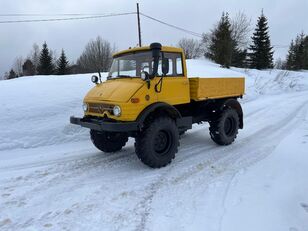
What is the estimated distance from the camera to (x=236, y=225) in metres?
3.99

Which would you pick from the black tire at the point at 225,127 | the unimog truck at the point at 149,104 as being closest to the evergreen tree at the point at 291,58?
the black tire at the point at 225,127

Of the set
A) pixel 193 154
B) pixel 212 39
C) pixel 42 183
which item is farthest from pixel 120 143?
pixel 212 39

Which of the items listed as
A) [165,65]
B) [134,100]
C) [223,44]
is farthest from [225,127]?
[223,44]

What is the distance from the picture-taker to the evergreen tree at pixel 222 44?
40.1 m

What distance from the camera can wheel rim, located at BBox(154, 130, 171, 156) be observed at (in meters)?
6.30

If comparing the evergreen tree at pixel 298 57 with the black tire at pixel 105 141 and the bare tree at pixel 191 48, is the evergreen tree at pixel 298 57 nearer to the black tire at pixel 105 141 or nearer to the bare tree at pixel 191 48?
the bare tree at pixel 191 48

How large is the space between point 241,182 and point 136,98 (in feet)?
7.79

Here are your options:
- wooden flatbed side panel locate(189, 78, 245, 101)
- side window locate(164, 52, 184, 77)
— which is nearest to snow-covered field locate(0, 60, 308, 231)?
wooden flatbed side panel locate(189, 78, 245, 101)

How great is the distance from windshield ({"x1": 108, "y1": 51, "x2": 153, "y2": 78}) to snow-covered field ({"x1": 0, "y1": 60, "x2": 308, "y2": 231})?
1.84 metres

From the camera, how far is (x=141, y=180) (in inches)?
222

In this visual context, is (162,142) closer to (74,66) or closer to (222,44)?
(222,44)

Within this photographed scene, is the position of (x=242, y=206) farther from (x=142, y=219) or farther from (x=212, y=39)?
(x=212, y=39)

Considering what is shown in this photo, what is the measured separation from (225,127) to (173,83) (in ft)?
7.69

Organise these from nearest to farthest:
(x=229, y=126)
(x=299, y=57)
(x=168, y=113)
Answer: (x=168, y=113)
(x=229, y=126)
(x=299, y=57)
